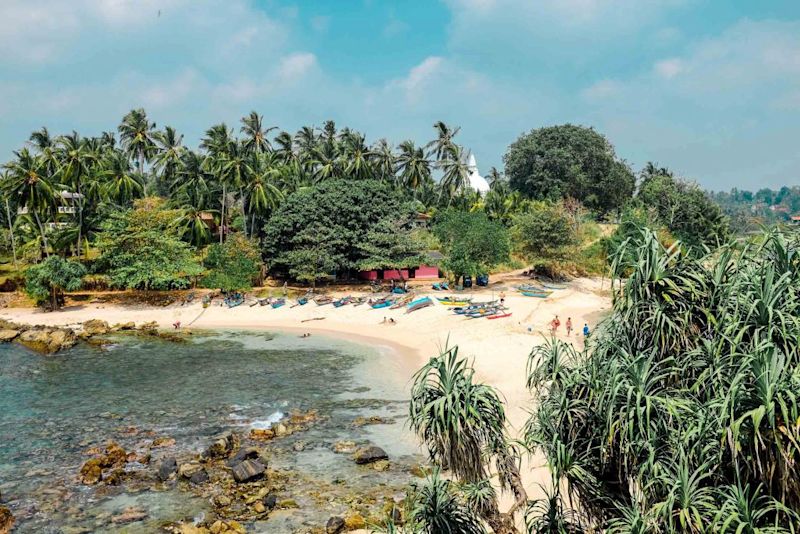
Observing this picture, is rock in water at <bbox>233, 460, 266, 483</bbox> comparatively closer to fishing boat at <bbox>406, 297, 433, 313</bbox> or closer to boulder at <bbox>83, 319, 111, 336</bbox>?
fishing boat at <bbox>406, 297, 433, 313</bbox>

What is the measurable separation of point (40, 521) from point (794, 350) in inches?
870

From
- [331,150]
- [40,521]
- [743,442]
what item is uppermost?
[331,150]

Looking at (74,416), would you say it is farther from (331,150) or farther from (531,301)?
(331,150)

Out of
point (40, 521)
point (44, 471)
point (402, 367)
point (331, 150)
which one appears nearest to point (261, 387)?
point (402, 367)

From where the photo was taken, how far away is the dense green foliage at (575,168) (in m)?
91.4

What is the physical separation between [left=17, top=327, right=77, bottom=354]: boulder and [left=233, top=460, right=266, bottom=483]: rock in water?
30.5 metres

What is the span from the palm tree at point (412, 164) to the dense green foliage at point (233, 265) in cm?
2866

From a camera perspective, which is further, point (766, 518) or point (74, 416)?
point (74, 416)

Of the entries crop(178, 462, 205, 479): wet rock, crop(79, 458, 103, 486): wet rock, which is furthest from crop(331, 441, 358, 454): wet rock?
crop(79, 458, 103, 486): wet rock

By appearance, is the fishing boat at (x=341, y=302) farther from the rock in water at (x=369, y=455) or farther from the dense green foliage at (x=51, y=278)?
the rock in water at (x=369, y=455)

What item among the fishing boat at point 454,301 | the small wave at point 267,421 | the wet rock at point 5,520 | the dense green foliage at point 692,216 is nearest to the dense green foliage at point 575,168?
the dense green foliage at point 692,216

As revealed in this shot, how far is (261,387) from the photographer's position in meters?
33.0

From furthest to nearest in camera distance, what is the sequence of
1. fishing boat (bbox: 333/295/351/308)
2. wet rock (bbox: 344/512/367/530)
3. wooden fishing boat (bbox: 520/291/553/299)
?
1. wooden fishing boat (bbox: 520/291/553/299)
2. fishing boat (bbox: 333/295/351/308)
3. wet rock (bbox: 344/512/367/530)

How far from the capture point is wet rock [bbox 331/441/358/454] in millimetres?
22953
